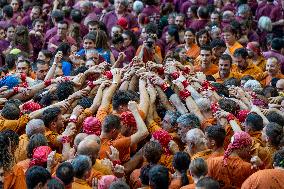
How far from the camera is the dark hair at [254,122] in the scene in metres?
12.0

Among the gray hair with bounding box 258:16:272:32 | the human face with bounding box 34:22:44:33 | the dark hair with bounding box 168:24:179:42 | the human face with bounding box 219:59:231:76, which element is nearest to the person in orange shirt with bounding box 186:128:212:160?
the human face with bounding box 219:59:231:76

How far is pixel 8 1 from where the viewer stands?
22250 mm

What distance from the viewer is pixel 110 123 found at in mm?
11852

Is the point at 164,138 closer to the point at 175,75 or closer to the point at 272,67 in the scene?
the point at 175,75

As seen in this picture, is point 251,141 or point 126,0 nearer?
point 251,141

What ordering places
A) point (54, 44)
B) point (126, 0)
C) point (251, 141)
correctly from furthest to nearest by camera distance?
point (126, 0), point (54, 44), point (251, 141)

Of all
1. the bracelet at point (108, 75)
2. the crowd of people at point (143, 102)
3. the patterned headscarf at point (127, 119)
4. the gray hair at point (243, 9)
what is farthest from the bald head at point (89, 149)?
the gray hair at point (243, 9)

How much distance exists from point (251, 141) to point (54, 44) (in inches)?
314

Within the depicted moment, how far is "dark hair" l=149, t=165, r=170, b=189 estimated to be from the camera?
10047 mm

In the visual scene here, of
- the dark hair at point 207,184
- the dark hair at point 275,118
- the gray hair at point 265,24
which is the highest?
the dark hair at point 207,184

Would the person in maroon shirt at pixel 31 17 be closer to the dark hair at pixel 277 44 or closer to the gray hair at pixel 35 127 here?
the dark hair at pixel 277 44

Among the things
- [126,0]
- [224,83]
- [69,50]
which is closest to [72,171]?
[224,83]

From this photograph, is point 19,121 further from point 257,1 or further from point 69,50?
point 257,1

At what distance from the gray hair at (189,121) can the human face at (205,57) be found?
407 centimetres
